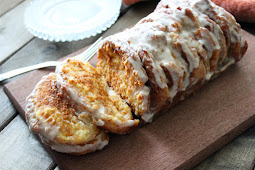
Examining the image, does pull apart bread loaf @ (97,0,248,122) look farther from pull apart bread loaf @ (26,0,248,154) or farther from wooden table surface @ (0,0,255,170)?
wooden table surface @ (0,0,255,170)

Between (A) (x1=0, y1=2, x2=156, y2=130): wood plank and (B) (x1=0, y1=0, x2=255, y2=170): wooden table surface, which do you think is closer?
(B) (x1=0, y1=0, x2=255, y2=170): wooden table surface

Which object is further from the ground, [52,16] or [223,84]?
[52,16]

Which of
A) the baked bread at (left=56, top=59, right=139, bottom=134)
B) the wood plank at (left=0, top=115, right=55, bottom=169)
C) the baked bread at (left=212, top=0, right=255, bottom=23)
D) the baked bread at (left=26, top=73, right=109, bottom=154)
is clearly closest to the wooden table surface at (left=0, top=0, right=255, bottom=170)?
the wood plank at (left=0, top=115, right=55, bottom=169)

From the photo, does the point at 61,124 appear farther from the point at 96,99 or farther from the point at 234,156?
the point at 234,156

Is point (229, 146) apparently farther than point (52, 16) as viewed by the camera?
No

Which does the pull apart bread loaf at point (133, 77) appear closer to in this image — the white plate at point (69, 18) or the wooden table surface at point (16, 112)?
the wooden table surface at point (16, 112)

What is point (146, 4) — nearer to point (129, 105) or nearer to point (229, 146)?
point (129, 105)

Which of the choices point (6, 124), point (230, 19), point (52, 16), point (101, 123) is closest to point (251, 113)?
point (230, 19)
